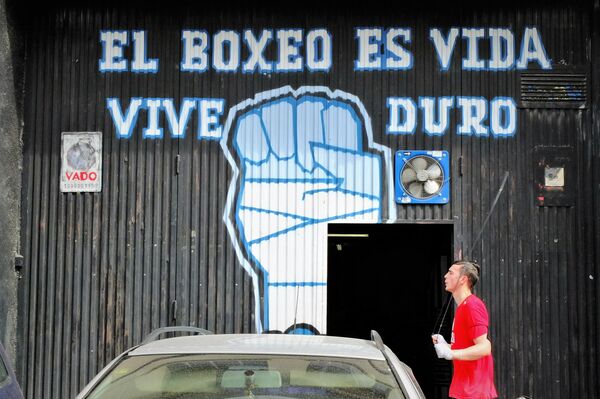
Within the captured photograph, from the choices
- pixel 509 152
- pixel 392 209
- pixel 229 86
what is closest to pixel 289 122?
pixel 229 86

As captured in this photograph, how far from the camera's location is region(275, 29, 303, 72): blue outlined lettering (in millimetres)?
9867

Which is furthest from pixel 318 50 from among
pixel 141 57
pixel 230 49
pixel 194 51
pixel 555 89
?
pixel 555 89

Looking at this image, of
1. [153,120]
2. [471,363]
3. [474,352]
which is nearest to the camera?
[474,352]

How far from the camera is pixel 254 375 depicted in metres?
4.18

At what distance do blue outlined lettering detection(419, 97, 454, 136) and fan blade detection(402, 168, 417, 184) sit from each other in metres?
0.49

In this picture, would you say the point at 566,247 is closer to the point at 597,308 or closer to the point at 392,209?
the point at 597,308

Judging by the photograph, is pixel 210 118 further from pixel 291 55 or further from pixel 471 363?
pixel 471 363

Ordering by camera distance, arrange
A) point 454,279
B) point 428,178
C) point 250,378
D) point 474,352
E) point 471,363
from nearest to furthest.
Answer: point 250,378 < point 474,352 < point 471,363 < point 454,279 < point 428,178

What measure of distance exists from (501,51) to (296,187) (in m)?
2.86

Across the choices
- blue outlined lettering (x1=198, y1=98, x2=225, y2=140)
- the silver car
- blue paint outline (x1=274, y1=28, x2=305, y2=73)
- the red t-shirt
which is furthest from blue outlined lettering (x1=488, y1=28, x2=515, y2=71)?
the silver car

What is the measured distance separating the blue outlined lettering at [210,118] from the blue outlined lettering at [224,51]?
42 cm

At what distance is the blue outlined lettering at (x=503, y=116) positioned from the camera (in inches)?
382

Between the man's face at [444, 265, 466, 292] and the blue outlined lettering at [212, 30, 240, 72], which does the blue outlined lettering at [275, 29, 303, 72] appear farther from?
the man's face at [444, 265, 466, 292]

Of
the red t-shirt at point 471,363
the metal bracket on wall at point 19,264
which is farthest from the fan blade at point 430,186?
the metal bracket on wall at point 19,264
